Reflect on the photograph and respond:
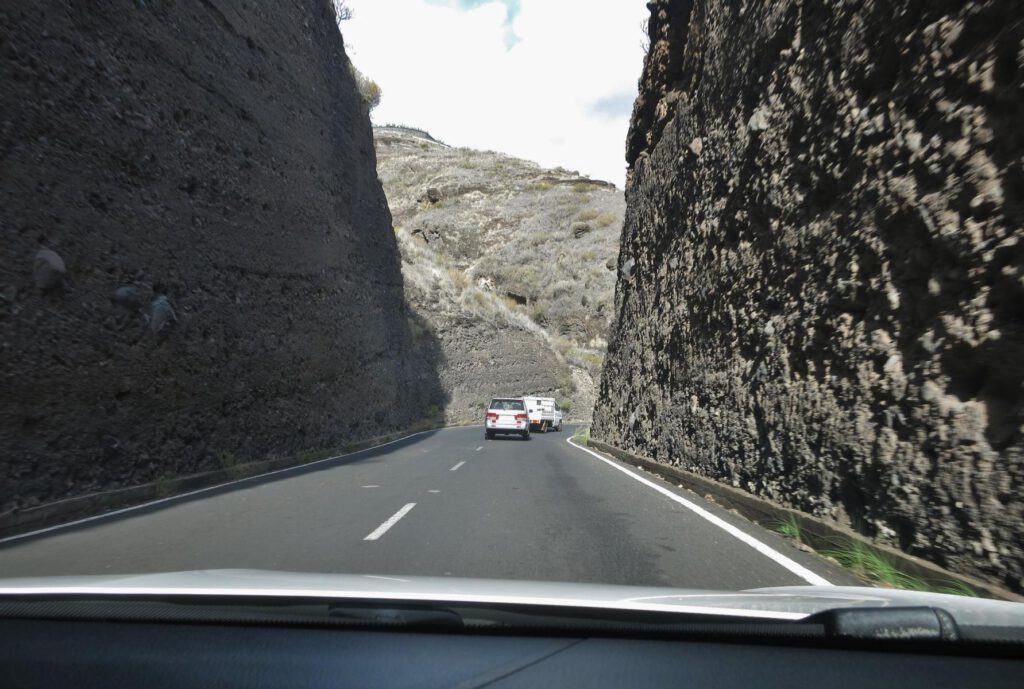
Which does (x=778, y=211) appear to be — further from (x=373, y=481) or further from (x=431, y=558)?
(x=373, y=481)

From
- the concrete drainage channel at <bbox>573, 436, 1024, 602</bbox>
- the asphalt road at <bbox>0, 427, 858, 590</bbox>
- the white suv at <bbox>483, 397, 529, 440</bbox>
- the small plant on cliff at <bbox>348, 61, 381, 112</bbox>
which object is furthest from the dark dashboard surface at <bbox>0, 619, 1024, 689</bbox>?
the small plant on cliff at <bbox>348, 61, 381, 112</bbox>

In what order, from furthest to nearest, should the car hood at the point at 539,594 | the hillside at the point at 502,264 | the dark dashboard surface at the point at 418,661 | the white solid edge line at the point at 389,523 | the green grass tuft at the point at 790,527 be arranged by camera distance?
the hillside at the point at 502,264
the green grass tuft at the point at 790,527
the white solid edge line at the point at 389,523
the car hood at the point at 539,594
the dark dashboard surface at the point at 418,661

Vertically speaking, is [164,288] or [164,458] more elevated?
[164,288]

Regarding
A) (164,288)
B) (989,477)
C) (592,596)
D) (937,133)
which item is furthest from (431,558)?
(164,288)

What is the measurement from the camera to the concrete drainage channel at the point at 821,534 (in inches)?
194

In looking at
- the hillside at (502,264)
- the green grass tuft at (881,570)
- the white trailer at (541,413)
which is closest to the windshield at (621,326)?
the green grass tuft at (881,570)

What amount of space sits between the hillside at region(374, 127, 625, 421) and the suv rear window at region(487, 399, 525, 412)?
57.8ft

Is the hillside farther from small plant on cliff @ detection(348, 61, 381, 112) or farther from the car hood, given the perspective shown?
the car hood

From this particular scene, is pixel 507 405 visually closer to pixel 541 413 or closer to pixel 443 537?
pixel 541 413

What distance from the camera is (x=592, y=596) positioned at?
3055 mm

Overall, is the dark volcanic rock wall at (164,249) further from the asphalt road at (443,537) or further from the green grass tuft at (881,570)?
the green grass tuft at (881,570)

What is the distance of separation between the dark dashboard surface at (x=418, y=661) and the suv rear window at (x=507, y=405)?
25057 millimetres

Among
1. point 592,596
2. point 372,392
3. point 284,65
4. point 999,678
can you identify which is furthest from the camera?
point 372,392

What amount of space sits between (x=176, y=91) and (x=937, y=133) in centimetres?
1597
